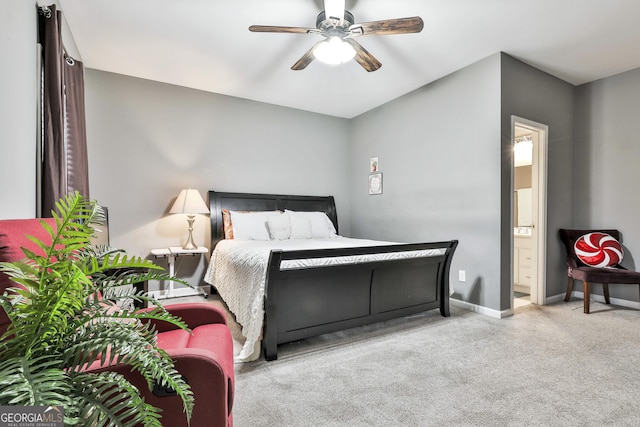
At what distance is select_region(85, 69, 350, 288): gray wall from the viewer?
364 centimetres

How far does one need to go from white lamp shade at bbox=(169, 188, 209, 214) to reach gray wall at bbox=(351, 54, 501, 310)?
2528 mm

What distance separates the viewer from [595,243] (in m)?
3.48

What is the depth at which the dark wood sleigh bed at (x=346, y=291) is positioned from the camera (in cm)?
222

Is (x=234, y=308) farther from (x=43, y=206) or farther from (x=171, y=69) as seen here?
(x=171, y=69)

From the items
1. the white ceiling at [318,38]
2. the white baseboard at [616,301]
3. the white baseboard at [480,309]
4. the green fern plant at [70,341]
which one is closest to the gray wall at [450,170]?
the white baseboard at [480,309]

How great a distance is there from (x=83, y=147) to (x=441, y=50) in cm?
348

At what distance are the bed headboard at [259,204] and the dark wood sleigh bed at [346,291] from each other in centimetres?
211

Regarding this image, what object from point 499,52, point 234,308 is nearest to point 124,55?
point 234,308

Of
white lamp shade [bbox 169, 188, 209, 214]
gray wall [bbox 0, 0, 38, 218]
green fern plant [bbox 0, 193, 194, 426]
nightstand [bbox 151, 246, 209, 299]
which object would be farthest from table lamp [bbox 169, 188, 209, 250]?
green fern plant [bbox 0, 193, 194, 426]

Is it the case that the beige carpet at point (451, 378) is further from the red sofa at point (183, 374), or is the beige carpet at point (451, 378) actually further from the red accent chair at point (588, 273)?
the red sofa at point (183, 374)

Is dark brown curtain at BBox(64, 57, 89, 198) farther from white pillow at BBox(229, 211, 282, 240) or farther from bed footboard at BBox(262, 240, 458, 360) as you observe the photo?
bed footboard at BBox(262, 240, 458, 360)

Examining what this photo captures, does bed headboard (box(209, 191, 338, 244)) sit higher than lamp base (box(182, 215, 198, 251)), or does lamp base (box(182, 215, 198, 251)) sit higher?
bed headboard (box(209, 191, 338, 244))

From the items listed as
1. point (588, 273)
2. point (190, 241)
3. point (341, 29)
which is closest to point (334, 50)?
point (341, 29)

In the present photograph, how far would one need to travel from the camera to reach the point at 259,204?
14.5 feet
